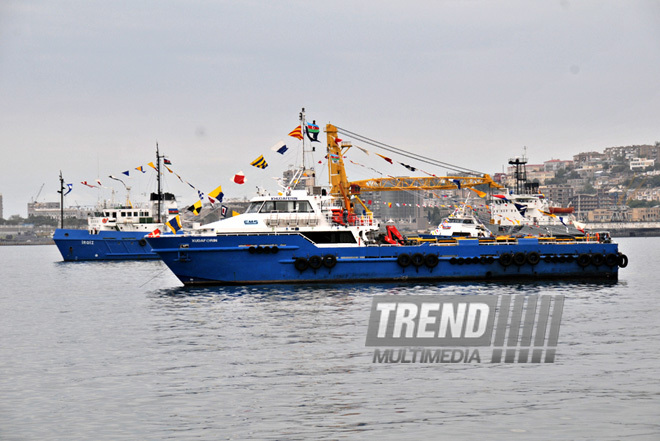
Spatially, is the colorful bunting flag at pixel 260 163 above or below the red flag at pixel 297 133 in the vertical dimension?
below

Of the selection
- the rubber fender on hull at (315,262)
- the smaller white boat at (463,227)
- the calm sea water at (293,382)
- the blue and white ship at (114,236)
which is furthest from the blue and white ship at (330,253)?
the blue and white ship at (114,236)

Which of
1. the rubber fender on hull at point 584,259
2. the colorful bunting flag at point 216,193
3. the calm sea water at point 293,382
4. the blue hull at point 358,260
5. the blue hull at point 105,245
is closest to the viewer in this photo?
the calm sea water at point 293,382

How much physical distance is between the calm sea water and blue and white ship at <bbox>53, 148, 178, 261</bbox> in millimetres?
49024

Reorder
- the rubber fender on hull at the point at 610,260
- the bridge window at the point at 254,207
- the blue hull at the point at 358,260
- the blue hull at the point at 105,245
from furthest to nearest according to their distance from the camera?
1. the blue hull at the point at 105,245
2. the rubber fender on hull at the point at 610,260
3. the bridge window at the point at 254,207
4. the blue hull at the point at 358,260

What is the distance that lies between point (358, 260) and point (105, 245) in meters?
46.4

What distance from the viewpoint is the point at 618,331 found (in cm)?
2445

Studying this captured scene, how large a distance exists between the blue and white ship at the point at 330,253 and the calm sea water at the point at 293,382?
27.9 ft

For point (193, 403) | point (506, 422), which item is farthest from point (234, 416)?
point (506, 422)

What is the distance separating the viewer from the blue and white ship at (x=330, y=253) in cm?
3925

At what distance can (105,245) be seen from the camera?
79688mm

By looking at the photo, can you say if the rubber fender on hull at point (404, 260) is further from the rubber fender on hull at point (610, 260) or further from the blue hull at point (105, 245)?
the blue hull at point (105, 245)

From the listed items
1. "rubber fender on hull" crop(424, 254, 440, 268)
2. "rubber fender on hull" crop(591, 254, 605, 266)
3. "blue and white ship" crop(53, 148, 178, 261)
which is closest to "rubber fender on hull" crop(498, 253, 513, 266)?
"rubber fender on hull" crop(424, 254, 440, 268)

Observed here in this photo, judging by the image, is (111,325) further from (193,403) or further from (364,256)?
(364,256)

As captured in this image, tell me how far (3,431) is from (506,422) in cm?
Answer: 913
